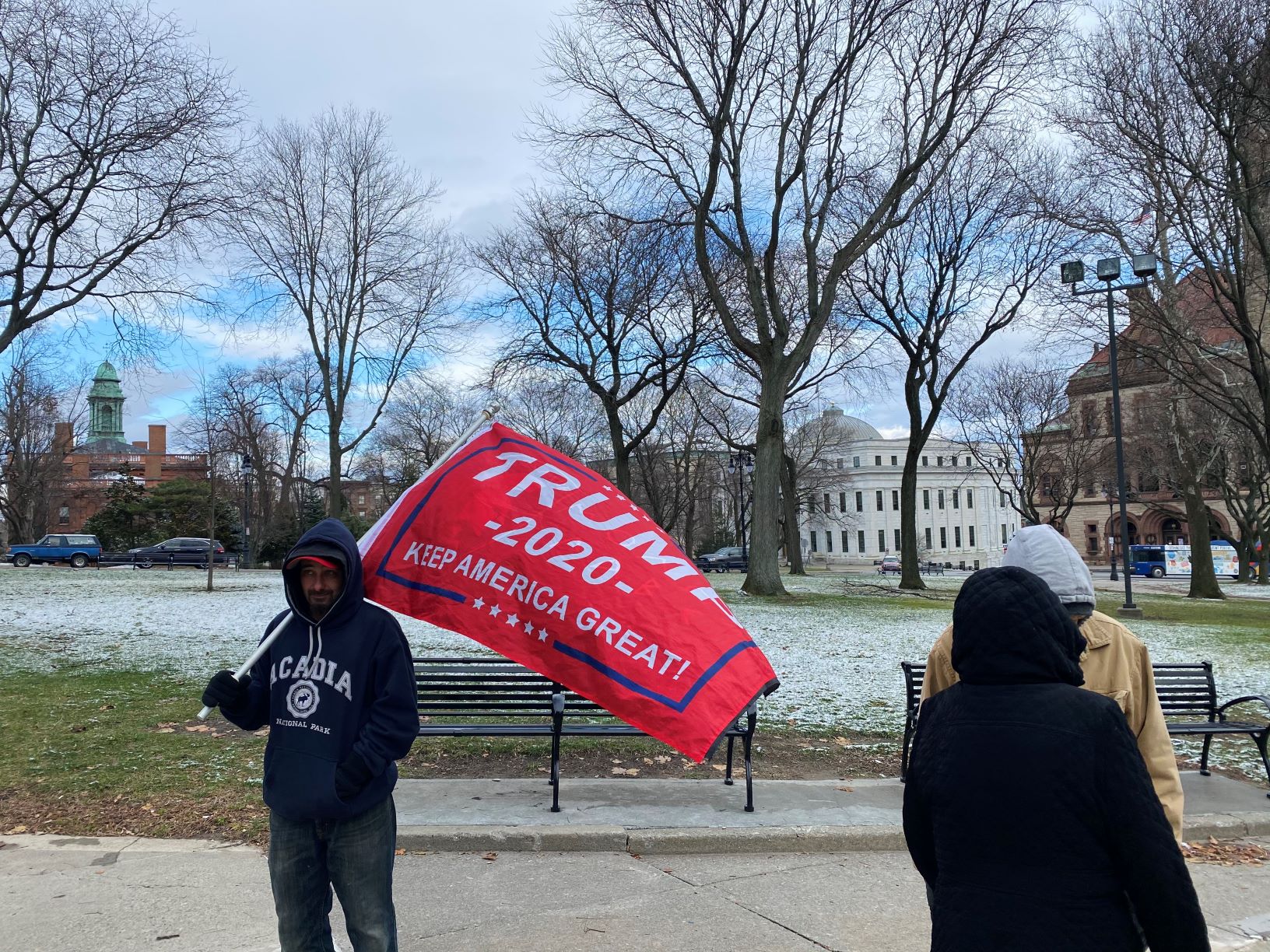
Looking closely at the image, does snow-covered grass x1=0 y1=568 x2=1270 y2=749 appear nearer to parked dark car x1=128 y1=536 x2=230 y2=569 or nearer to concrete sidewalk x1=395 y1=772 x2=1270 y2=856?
concrete sidewalk x1=395 y1=772 x2=1270 y2=856

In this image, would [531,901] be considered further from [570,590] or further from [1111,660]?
[1111,660]

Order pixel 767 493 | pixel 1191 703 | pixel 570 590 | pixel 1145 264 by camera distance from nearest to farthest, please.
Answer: pixel 570 590 < pixel 1191 703 < pixel 1145 264 < pixel 767 493

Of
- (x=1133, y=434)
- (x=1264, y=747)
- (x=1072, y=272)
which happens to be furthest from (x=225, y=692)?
(x=1133, y=434)

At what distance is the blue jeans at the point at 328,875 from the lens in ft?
10.3

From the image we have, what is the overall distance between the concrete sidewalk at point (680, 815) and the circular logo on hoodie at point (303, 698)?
9.86 feet

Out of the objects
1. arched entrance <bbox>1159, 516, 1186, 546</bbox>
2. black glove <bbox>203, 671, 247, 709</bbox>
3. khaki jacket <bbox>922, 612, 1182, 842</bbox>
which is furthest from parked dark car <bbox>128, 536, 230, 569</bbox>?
arched entrance <bbox>1159, 516, 1186, 546</bbox>

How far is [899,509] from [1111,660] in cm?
10534

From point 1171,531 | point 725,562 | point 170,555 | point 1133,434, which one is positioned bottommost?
point 725,562

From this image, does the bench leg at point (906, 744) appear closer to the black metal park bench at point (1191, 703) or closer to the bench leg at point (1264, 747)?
the black metal park bench at point (1191, 703)

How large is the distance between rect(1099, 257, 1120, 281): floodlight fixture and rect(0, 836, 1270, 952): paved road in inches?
667

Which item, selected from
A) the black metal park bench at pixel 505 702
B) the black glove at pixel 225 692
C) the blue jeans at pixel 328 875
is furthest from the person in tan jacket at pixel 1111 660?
the black metal park bench at pixel 505 702

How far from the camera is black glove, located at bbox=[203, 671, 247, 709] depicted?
326cm

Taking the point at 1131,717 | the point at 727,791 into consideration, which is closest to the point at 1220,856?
the point at 727,791

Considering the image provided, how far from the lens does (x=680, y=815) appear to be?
6.32m
